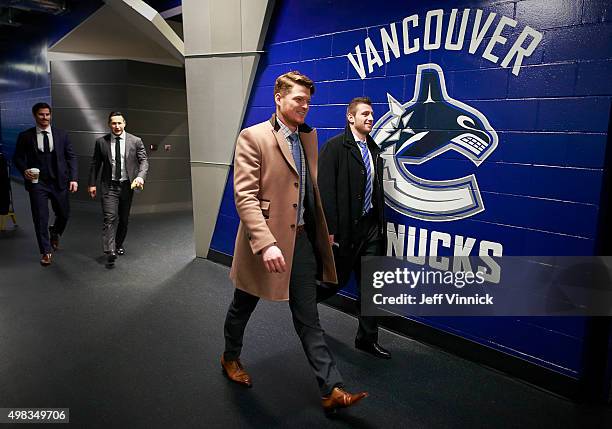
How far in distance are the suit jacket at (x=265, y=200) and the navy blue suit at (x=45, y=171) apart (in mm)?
3320

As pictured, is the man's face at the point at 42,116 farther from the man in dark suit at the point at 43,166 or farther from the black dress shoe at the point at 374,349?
the black dress shoe at the point at 374,349

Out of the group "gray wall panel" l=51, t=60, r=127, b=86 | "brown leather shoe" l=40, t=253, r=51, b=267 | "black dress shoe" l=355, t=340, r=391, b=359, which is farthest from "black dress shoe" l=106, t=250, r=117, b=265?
"gray wall panel" l=51, t=60, r=127, b=86

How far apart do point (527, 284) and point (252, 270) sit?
1555 millimetres

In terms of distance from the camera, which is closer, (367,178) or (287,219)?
(287,219)

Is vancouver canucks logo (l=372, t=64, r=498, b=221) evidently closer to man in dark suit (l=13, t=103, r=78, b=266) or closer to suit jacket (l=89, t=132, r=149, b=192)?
suit jacket (l=89, t=132, r=149, b=192)

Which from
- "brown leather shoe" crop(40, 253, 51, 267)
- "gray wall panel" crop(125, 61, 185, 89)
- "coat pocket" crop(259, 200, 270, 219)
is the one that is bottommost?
"brown leather shoe" crop(40, 253, 51, 267)

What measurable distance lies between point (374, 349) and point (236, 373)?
893mm

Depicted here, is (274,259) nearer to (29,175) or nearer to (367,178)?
(367,178)

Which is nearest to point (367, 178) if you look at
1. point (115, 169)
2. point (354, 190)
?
point (354, 190)

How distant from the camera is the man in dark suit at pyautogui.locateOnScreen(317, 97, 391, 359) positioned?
9.31 ft

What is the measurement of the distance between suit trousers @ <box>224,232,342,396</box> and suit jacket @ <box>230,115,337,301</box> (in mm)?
68

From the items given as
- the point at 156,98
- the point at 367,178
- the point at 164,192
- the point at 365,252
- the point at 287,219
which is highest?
the point at 156,98

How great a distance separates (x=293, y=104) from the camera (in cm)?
219
